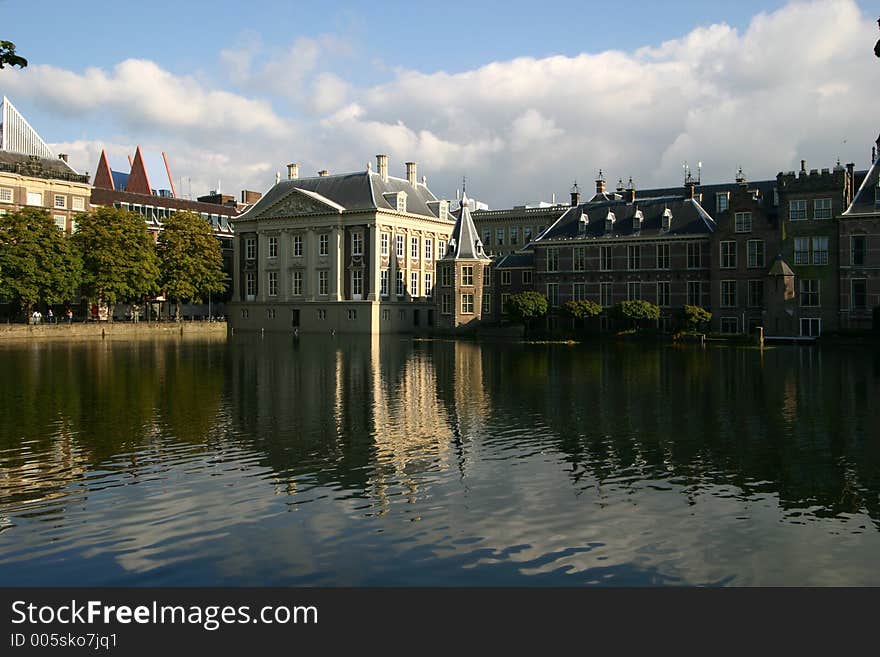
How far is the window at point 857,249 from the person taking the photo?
73.5 m

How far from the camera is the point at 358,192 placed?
349ft

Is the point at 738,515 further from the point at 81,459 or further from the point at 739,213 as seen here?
the point at 739,213

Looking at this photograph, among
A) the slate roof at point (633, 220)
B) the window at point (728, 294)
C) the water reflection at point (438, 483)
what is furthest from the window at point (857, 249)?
the water reflection at point (438, 483)

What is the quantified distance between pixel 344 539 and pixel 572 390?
22269 millimetres

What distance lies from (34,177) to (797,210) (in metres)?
81.1

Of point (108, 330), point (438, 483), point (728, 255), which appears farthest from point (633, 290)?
point (438, 483)

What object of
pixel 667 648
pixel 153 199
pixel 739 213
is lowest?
pixel 667 648

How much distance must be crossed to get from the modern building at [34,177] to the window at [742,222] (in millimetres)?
70757

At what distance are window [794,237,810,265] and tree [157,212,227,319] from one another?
64060 mm

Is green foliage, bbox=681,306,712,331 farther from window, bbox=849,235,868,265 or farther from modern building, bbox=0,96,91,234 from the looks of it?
modern building, bbox=0,96,91,234

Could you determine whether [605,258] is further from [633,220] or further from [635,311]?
[635,311]

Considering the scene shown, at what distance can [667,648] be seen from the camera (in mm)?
10891

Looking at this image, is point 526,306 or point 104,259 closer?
point 526,306

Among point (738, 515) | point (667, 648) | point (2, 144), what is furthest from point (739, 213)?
point (2, 144)
